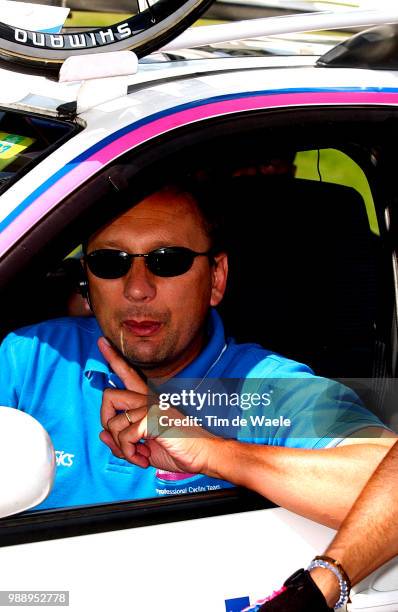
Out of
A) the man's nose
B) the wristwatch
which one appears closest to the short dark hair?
the man's nose

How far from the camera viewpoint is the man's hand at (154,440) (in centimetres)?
201

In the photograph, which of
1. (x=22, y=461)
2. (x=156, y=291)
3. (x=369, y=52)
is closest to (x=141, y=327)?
(x=156, y=291)

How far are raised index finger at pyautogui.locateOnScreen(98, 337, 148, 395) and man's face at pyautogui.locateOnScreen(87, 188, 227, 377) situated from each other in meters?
0.03

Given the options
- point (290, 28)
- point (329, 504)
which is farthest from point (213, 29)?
point (329, 504)

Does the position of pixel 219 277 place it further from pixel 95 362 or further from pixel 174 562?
pixel 174 562

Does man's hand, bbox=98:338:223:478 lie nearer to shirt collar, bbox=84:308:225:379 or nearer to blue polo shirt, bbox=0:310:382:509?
blue polo shirt, bbox=0:310:382:509

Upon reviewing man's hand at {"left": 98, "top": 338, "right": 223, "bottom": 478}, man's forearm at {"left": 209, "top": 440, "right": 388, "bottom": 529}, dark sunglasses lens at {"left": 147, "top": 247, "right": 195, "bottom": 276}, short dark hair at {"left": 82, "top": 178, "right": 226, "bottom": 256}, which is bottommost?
man's forearm at {"left": 209, "top": 440, "right": 388, "bottom": 529}

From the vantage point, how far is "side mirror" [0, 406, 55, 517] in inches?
66.3

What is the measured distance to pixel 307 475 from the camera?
2.00m

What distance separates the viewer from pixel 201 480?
2037 millimetres

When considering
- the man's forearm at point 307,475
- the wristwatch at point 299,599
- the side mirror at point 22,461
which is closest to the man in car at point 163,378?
the man's forearm at point 307,475

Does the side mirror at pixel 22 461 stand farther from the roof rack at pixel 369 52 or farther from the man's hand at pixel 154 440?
the roof rack at pixel 369 52

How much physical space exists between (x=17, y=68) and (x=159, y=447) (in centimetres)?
70

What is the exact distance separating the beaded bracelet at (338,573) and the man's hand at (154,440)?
0.23 m
